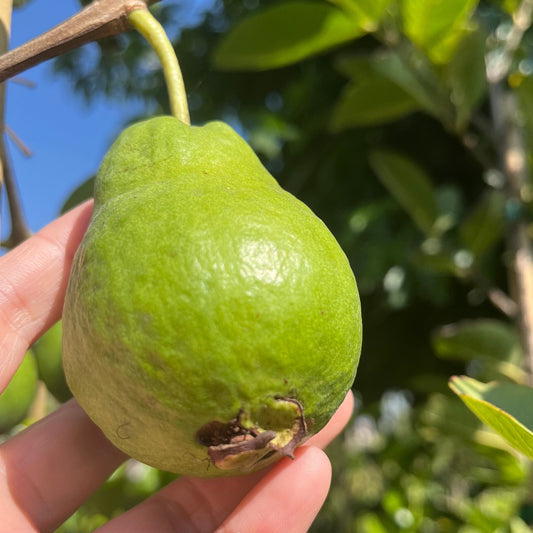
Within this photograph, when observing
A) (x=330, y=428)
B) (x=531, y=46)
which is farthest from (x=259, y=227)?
(x=531, y=46)

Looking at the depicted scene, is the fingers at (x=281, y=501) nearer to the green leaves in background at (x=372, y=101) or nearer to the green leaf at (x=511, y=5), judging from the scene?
the green leaves in background at (x=372, y=101)

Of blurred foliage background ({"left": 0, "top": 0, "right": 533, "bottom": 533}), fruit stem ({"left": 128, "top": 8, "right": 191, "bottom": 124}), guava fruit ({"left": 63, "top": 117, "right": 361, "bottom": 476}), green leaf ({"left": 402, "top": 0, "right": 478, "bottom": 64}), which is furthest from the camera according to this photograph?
blurred foliage background ({"left": 0, "top": 0, "right": 533, "bottom": 533})

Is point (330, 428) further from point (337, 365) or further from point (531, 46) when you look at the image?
point (531, 46)

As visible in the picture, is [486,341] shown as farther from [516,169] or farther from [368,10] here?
[368,10]

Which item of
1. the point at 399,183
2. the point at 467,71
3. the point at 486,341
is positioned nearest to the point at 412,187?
the point at 399,183

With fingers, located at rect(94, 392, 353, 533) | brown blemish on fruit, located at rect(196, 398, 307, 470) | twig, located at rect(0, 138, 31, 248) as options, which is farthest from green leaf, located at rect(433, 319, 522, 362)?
twig, located at rect(0, 138, 31, 248)

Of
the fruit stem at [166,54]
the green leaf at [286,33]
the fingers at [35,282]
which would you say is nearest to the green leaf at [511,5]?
the green leaf at [286,33]

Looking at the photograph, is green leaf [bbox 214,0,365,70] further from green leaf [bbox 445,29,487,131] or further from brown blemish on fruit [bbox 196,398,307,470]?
brown blemish on fruit [bbox 196,398,307,470]
